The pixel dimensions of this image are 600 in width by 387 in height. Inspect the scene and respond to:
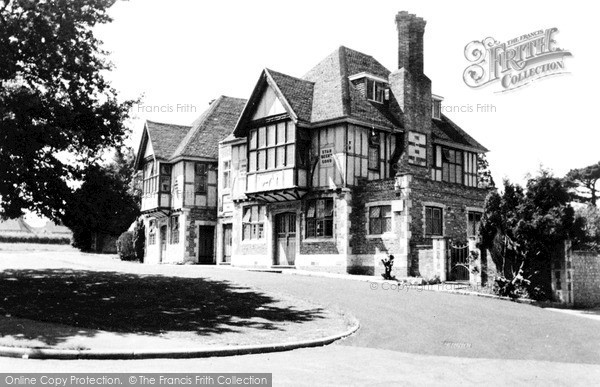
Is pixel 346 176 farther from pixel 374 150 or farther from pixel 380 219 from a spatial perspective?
pixel 380 219

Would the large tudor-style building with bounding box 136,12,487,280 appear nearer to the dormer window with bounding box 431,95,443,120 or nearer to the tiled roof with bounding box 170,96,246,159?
the dormer window with bounding box 431,95,443,120

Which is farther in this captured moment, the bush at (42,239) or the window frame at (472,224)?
the bush at (42,239)

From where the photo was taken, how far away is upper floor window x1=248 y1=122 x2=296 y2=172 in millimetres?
29625

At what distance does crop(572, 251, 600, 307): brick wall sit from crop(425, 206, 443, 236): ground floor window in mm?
7043

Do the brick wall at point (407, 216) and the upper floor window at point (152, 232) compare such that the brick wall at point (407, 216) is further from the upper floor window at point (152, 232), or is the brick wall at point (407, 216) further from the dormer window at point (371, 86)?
the upper floor window at point (152, 232)

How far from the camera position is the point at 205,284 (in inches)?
822

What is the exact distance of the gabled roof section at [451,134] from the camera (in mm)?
34062

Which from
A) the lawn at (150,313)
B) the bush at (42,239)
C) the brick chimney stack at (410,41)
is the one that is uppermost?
the brick chimney stack at (410,41)

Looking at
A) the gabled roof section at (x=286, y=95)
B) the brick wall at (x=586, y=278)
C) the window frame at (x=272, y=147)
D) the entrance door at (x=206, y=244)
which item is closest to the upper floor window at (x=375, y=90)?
the gabled roof section at (x=286, y=95)

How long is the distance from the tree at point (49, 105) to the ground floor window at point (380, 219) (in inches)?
460

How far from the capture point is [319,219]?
29344mm

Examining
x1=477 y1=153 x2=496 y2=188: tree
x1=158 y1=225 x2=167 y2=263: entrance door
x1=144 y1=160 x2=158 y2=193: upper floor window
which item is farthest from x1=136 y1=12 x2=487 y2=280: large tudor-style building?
x1=477 y1=153 x2=496 y2=188: tree

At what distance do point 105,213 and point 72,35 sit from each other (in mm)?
6116

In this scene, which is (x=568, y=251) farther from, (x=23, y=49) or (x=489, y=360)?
(x=23, y=49)
